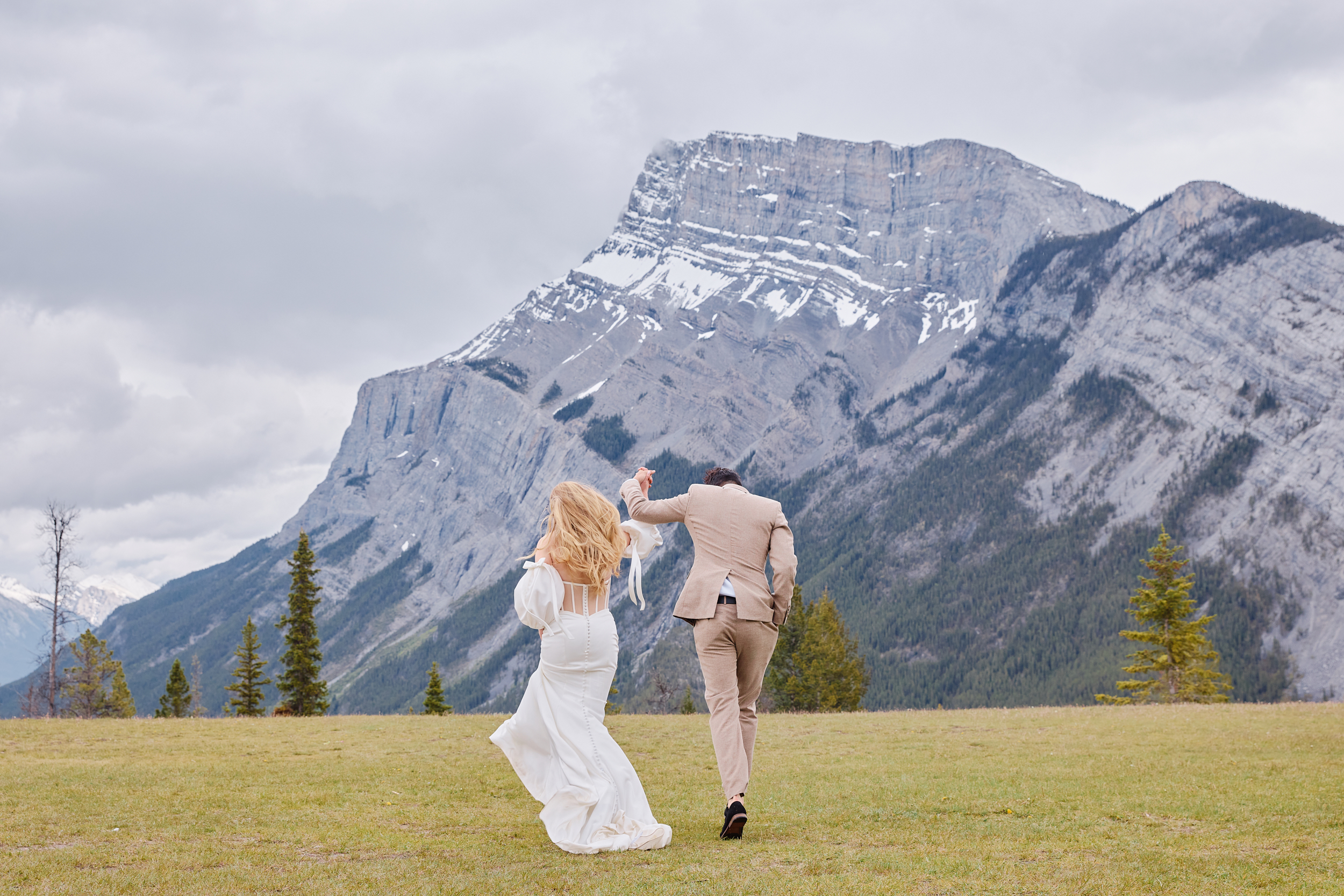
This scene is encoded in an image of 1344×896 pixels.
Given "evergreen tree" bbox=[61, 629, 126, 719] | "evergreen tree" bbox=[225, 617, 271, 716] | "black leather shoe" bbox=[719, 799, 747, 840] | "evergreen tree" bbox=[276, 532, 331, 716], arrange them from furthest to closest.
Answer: "evergreen tree" bbox=[61, 629, 126, 719], "evergreen tree" bbox=[225, 617, 271, 716], "evergreen tree" bbox=[276, 532, 331, 716], "black leather shoe" bbox=[719, 799, 747, 840]

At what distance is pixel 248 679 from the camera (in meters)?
52.2

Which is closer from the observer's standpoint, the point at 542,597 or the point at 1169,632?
the point at 542,597

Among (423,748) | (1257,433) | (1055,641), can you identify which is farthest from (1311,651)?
(423,748)

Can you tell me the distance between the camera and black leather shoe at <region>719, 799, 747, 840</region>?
29.7 ft

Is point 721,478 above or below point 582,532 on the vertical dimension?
above

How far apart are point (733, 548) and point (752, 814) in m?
3.51

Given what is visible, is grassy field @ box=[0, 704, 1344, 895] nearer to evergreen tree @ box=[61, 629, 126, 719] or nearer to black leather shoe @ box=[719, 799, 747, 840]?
black leather shoe @ box=[719, 799, 747, 840]

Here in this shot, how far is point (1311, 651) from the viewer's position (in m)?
140

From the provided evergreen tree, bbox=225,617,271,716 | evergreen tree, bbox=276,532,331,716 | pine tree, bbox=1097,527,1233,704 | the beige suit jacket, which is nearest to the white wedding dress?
the beige suit jacket

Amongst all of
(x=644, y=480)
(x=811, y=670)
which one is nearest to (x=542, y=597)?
(x=644, y=480)

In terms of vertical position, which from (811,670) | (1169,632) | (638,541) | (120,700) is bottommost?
(811,670)

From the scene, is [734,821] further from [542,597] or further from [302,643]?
[302,643]

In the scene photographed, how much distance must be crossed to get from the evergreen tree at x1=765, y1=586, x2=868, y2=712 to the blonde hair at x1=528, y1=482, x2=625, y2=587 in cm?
4119

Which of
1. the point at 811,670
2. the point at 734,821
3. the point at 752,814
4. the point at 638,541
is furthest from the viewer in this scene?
the point at 811,670
